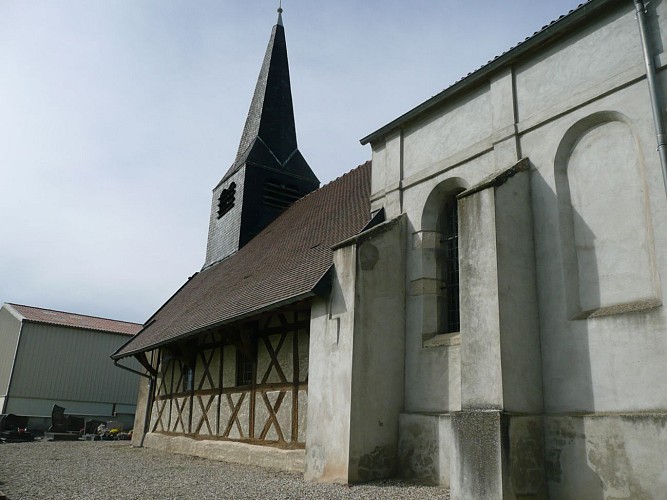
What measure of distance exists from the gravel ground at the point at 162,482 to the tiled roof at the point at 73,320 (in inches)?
654

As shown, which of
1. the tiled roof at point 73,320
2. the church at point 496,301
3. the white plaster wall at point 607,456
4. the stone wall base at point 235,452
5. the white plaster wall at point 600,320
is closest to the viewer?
the white plaster wall at point 607,456

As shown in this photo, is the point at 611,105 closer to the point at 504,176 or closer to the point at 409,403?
the point at 504,176

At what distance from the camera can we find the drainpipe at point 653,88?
19.6 ft

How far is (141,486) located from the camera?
773cm

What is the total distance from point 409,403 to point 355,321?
4.53ft

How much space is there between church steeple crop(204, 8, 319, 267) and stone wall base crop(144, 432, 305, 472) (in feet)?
19.2

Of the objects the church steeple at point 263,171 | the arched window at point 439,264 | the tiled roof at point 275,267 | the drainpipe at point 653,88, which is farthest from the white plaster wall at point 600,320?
the church steeple at point 263,171

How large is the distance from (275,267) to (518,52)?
6051mm

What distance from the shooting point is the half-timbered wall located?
32.5ft

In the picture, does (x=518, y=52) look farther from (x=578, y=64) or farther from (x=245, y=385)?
(x=245, y=385)

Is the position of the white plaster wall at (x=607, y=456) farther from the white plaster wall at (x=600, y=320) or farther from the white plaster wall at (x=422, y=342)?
the white plaster wall at (x=422, y=342)

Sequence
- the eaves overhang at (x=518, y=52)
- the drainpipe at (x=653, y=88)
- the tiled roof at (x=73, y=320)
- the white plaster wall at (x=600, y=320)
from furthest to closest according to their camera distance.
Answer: the tiled roof at (x=73, y=320) → the eaves overhang at (x=518, y=52) → the drainpipe at (x=653, y=88) → the white plaster wall at (x=600, y=320)

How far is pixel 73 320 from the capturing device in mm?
29016

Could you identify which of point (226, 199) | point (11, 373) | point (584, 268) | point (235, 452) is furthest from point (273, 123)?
point (11, 373)
